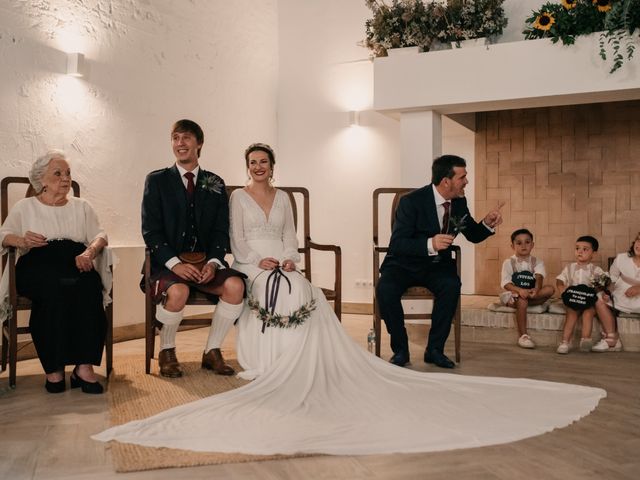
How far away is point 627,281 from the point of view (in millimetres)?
4941

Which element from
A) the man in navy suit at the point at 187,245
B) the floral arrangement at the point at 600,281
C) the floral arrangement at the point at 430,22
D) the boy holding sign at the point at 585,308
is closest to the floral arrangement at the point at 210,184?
the man in navy suit at the point at 187,245

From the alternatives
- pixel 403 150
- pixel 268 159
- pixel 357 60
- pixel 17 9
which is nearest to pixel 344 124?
pixel 357 60

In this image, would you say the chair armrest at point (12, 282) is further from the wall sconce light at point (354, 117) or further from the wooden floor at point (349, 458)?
the wall sconce light at point (354, 117)

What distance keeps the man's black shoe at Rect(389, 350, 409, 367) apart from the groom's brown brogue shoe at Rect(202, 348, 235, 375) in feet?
3.17

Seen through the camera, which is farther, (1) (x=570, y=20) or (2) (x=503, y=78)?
(2) (x=503, y=78)

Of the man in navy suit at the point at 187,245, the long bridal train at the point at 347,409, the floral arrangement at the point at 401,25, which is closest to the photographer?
the long bridal train at the point at 347,409

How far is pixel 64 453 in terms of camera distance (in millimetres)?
2678

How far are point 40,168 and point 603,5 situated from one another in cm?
363

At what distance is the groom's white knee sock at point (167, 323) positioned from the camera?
410cm

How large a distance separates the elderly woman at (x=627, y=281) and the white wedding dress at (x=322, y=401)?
1.48 metres

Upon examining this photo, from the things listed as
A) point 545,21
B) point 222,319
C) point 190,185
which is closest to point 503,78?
point 545,21

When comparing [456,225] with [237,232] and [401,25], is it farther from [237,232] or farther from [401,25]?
[401,25]

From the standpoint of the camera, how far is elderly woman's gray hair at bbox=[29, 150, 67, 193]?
399cm

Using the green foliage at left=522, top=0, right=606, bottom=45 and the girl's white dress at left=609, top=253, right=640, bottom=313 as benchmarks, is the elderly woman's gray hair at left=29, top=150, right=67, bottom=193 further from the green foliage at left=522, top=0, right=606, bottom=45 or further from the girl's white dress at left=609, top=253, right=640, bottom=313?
the girl's white dress at left=609, top=253, right=640, bottom=313
